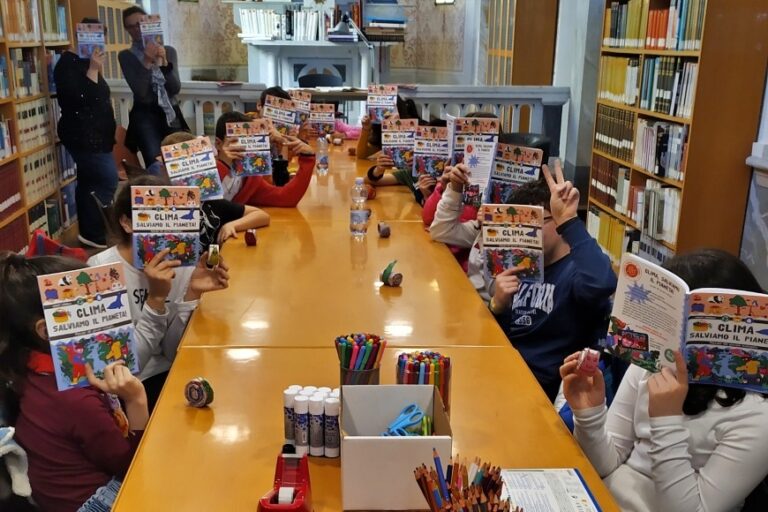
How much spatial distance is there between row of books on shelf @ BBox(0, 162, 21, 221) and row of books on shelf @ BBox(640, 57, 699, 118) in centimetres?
407

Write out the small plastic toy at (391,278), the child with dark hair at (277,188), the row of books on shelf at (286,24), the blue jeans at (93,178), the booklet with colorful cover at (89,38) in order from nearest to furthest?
1. the small plastic toy at (391,278)
2. the child with dark hair at (277,188)
3. the booklet with colorful cover at (89,38)
4. the blue jeans at (93,178)
5. the row of books on shelf at (286,24)

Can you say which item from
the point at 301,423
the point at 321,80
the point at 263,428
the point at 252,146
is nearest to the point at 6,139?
the point at 252,146

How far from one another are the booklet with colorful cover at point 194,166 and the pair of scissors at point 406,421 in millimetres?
1526

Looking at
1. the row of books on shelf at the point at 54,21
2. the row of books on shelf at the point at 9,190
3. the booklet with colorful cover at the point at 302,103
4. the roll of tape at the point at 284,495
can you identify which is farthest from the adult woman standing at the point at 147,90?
the roll of tape at the point at 284,495

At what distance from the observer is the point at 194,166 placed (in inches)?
103

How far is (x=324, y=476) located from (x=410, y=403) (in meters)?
0.20

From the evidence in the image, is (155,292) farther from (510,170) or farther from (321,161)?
(321,161)

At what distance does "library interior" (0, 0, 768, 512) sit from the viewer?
1.31m

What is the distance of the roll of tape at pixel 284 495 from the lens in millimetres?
1151

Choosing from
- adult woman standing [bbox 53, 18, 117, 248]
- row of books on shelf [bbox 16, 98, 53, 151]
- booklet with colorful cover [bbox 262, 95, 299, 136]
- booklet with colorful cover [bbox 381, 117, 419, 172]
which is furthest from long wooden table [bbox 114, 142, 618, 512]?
row of books on shelf [bbox 16, 98, 53, 151]

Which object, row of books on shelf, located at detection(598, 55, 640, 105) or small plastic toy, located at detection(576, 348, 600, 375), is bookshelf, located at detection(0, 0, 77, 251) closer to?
row of books on shelf, located at detection(598, 55, 640, 105)

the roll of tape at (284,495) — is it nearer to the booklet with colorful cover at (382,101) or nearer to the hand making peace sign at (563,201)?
the hand making peace sign at (563,201)

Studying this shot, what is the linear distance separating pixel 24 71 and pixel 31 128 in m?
0.39

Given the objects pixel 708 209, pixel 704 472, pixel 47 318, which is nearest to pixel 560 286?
pixel 704 472
